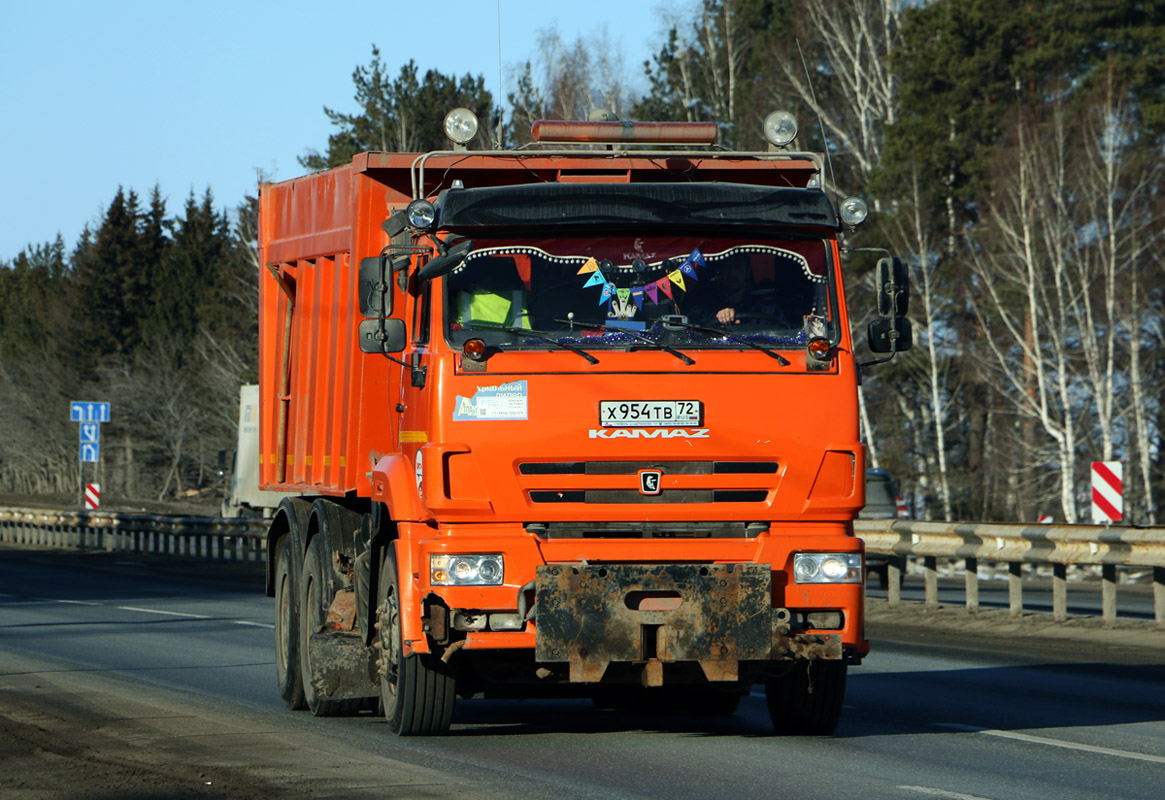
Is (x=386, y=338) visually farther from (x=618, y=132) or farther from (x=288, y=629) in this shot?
(x=288, y=629)

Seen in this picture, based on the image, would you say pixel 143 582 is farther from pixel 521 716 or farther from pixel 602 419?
pixel 602 419

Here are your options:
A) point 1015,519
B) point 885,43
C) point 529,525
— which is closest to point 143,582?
point 1015,519

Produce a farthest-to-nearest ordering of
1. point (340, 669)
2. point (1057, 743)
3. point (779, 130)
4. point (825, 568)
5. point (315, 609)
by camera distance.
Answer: point (315, 609)
point (340, 669)
point (779, 130)
point (1057, 743)
point (825, 568)

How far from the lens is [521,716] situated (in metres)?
11.0

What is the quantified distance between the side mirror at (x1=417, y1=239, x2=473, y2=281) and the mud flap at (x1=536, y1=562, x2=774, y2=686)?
1.58m

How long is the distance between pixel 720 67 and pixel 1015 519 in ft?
68.0

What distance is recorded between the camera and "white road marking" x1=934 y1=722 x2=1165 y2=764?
8.89 metres

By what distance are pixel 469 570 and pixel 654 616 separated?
90cm

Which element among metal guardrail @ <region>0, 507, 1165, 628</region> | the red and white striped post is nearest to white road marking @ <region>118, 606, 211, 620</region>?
metal guardrail @ <region>0, 507, 1165, 628</region>

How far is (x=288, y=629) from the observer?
38.3 feet

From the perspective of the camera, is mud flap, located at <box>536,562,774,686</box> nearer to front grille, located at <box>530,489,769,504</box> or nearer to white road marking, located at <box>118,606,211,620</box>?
front grille, located at <box>530,489,769,504</box>

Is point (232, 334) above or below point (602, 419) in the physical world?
above

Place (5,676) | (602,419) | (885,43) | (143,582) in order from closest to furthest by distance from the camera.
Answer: (602,419)
(5,676)
(143,582)
(885,43)

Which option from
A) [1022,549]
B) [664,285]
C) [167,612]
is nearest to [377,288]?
[664,285]
